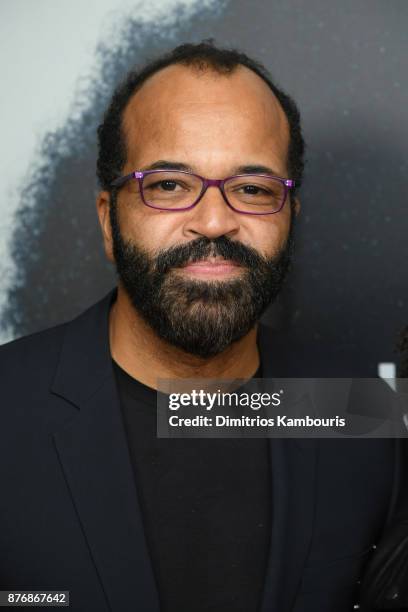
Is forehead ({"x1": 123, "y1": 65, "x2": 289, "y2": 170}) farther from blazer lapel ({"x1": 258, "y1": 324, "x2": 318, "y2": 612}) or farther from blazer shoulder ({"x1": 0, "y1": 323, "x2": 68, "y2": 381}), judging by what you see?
blazer lapel ({"x1": 258, "y1": 324, "x2": 318, "y2": 612})

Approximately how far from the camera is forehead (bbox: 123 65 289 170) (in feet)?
4.41

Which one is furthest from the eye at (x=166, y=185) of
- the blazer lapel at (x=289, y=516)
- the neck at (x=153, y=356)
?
the blazer lapel at (x=289, y=516)

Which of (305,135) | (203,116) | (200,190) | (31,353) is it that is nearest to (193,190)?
(200,190)

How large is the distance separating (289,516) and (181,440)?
0.22 meters

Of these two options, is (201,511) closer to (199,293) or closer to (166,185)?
(199,293)

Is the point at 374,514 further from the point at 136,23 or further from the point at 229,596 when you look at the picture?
the point at 136,23

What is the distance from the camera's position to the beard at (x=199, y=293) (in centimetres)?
133

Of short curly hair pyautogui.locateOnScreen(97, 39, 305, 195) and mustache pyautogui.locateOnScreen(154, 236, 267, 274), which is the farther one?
short curly hair pyautogui.locateOnScreen(97, 39, 305, 195)

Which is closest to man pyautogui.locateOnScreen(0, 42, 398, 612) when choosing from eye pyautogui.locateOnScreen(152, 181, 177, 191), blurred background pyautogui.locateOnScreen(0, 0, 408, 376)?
eye pyautogui.locateOnScreen(152, 181, 177, 191)

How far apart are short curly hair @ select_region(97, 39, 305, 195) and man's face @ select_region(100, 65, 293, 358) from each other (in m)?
0.02

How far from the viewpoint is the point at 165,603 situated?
1.26 meters

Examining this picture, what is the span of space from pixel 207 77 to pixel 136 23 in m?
0.54

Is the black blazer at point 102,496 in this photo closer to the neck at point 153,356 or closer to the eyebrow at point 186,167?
the neck at point 153,356

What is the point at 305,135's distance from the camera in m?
1.88
